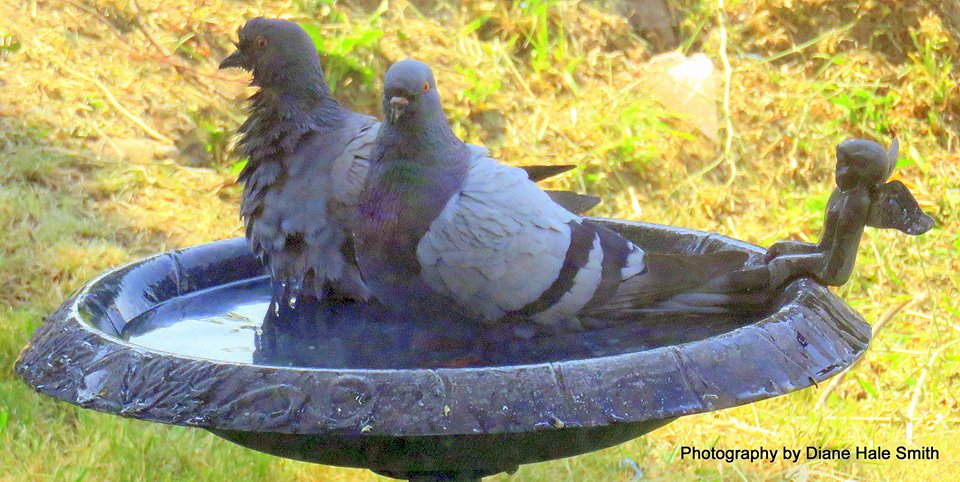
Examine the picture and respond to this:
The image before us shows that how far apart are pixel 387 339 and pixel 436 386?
0.61 m

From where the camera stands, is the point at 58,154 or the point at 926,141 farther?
the point at 926,141

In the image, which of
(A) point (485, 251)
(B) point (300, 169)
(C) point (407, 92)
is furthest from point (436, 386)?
(B) point (300, 169)

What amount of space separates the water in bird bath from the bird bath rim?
0.23m

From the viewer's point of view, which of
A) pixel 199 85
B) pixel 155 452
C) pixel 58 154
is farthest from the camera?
pixel 199 85

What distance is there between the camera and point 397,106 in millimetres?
2094

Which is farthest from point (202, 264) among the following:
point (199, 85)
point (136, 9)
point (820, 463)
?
point (136, 9)

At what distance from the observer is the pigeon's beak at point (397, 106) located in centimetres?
209

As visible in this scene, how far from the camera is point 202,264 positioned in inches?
105

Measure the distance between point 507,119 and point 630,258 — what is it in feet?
11.9

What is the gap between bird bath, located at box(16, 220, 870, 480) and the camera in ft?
5.32

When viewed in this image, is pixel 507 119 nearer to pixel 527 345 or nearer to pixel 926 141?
pixel 926 141

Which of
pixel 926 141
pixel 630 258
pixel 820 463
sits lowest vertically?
pixel 820 463

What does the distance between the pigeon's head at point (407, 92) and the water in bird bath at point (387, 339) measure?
442mm

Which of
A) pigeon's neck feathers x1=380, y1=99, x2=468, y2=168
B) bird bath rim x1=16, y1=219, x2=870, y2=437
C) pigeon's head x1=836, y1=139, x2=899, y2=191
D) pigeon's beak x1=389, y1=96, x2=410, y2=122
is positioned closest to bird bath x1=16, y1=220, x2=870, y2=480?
bird bath rim x1=16, y1=219, x2=870, y2=437
